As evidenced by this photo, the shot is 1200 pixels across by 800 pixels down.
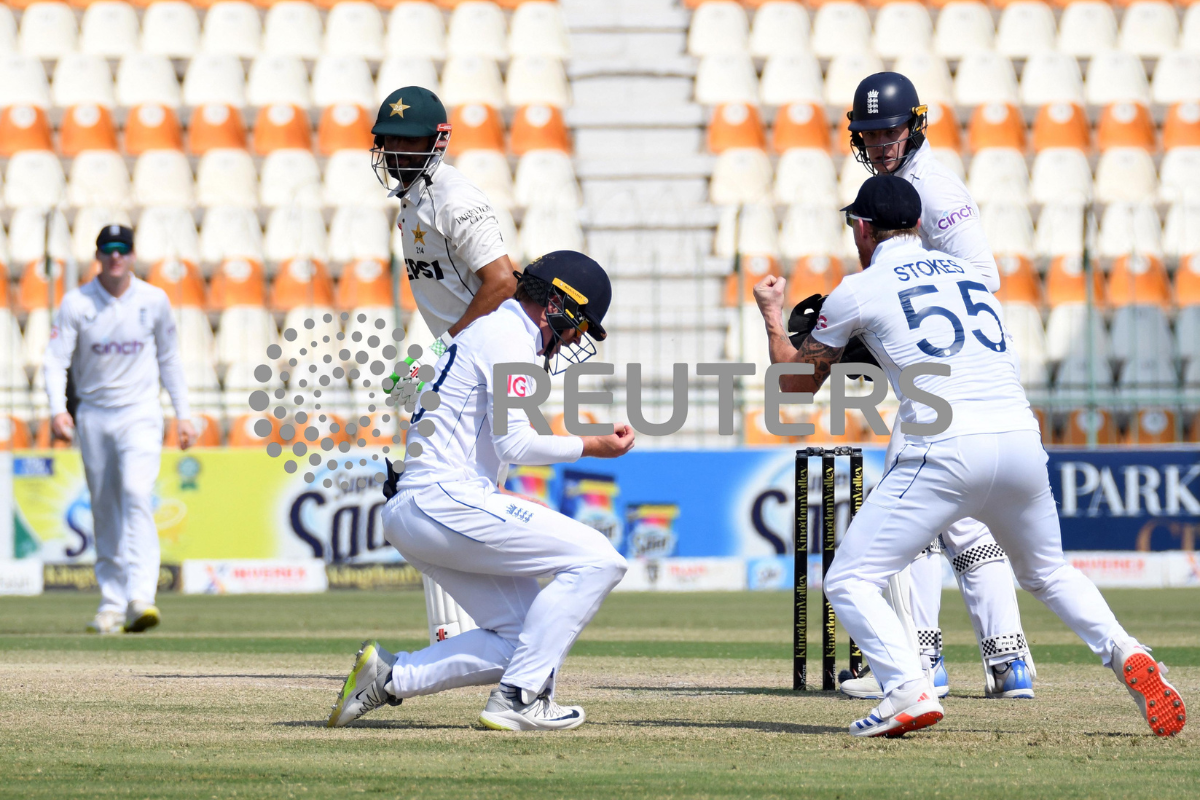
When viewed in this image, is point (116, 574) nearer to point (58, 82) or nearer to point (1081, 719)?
point (1081, 719)

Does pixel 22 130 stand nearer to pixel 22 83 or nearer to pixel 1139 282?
pixel 22 83

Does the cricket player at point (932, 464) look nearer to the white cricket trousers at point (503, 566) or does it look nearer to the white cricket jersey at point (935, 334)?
the white cricket jersey at point (935, 334)

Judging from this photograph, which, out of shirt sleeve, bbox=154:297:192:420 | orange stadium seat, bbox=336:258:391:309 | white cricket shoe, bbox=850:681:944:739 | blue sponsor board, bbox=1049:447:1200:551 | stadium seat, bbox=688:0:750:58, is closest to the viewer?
white cricket shoe, bbox=850:681:944:739

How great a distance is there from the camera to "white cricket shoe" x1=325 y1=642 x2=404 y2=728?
5.05 metres

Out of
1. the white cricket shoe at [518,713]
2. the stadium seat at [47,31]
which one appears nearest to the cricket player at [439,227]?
the white cricket shoe at [518,713]

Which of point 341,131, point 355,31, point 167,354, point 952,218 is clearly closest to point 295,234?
point 341,131

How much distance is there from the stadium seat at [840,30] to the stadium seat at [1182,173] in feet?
13.0

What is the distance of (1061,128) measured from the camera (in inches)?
730

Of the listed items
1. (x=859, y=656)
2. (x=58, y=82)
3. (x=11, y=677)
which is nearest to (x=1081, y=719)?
(x=859, y=656)

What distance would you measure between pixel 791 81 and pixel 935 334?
14.8 metres

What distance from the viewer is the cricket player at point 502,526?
16.3 feet

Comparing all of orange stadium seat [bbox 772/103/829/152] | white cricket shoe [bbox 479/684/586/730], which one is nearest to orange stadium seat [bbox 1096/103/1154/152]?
orange stadium seat [bbox 772/103/829/152]

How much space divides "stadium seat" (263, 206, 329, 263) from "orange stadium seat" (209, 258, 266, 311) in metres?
0.42

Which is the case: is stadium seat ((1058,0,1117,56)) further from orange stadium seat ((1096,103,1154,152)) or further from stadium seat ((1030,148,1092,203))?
stadium seat ((1030,148,1092,203))
